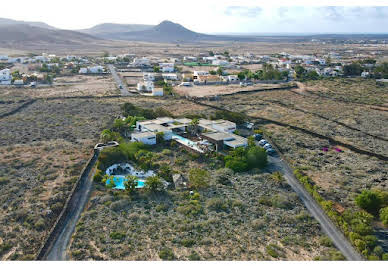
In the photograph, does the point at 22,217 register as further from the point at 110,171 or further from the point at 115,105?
the point at 115,105

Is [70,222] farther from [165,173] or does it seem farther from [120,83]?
[120,83]

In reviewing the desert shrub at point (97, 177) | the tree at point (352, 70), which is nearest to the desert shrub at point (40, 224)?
the desert shrub at point (97, 177)

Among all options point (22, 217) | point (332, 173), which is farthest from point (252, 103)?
point (22, 217)

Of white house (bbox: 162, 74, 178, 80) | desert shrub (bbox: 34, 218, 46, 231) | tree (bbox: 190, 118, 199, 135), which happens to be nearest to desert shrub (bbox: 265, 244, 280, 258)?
desert shrub (bbox: 34, 218, 46, 231)

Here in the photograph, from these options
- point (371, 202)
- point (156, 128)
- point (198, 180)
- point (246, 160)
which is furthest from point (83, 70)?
point (371, 202)

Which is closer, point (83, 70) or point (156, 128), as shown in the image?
point (156, 128)

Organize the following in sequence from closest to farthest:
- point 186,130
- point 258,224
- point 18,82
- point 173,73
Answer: point 258,224, point 186,130, point 18,82, point 173,73

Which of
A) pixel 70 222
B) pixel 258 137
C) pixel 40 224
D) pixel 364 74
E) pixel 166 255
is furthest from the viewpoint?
pixel 364 74
